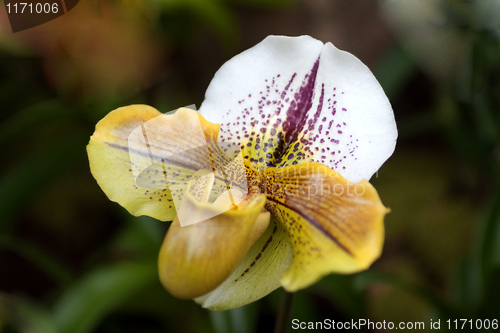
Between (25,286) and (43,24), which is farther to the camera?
(25,286)

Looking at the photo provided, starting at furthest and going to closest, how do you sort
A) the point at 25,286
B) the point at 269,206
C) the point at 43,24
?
the point at 25,286 → the point at 43,24 → the point at 269,206

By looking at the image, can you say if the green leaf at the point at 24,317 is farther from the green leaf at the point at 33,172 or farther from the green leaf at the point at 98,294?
the green leaf at the point at 33,172

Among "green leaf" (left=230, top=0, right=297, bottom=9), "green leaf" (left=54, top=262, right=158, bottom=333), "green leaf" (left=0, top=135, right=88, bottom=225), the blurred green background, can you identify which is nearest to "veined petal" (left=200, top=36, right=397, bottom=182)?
the blurred green background

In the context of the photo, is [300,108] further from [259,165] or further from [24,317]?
[24,317]

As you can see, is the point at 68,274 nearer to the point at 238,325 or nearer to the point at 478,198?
the point at 238,325

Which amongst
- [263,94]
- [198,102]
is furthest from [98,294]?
[198,102]

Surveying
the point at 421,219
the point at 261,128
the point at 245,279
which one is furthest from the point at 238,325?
the point at 421,219

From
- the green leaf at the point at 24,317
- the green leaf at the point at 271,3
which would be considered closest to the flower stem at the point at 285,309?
the green leaf at the point at 24,317

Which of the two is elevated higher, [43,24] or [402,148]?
[43,24]
